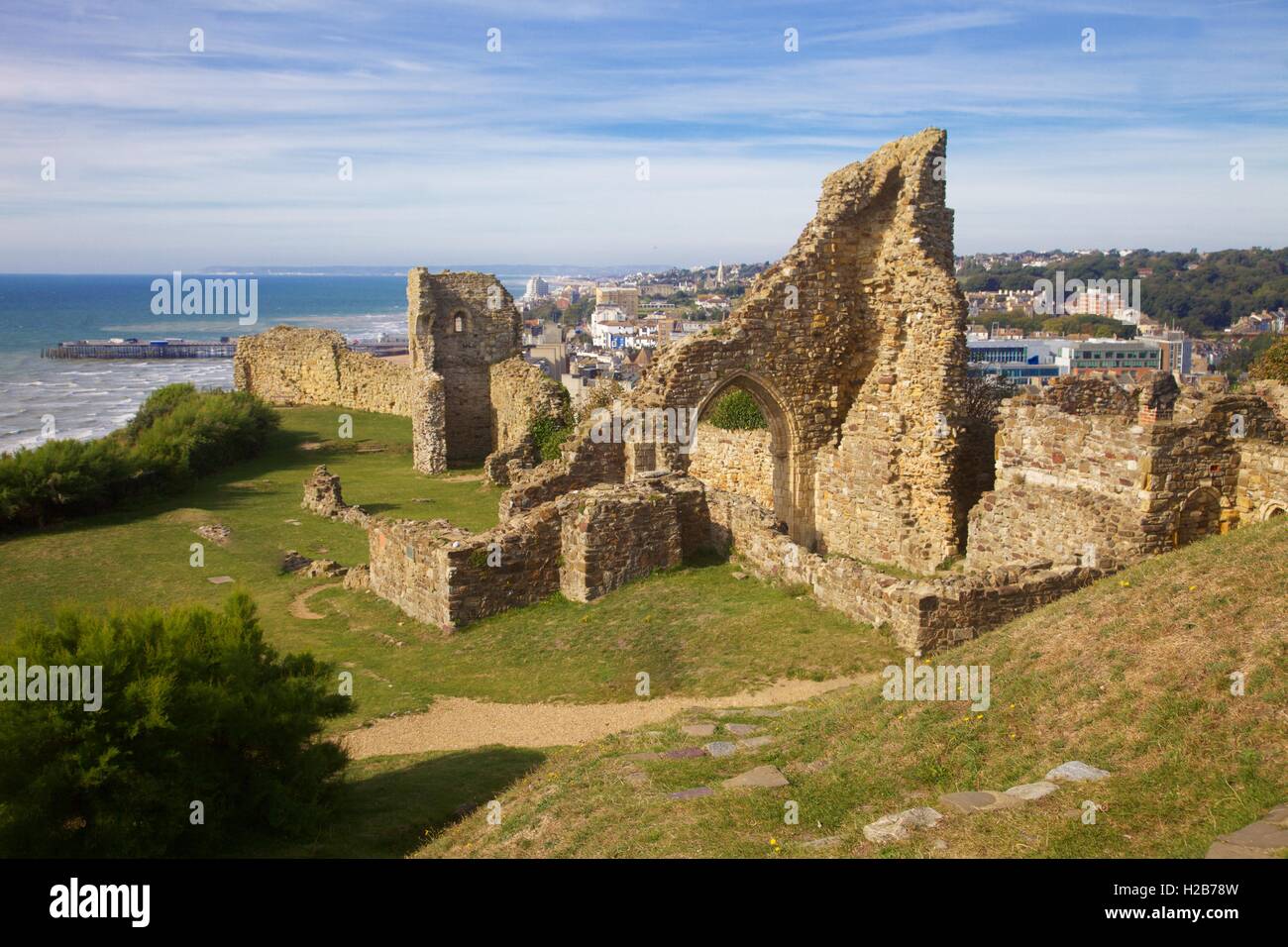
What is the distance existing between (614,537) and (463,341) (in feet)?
60.9

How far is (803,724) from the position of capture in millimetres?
10188

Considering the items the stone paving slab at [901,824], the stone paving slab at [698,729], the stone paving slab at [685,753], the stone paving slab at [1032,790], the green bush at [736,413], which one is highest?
the green bush at [736,413]

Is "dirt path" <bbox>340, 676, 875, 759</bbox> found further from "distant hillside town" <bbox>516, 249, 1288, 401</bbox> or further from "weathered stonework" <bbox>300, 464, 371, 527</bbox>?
"distant hillside town" <bbox>516, 249, 1288, 401</bbox>

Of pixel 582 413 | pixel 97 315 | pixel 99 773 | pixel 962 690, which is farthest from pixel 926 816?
pixel 97 315

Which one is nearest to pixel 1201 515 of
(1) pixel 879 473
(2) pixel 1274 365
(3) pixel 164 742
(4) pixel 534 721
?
(1) pixel 879 473

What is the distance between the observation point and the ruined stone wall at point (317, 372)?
1617 inches

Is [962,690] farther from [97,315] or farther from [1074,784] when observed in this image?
[97,315]

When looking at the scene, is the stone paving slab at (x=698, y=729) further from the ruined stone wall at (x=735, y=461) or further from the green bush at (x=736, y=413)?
the green bush at (x=736, y=413)

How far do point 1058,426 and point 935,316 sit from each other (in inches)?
149

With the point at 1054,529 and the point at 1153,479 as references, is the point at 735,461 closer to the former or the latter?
the point at 1054,529

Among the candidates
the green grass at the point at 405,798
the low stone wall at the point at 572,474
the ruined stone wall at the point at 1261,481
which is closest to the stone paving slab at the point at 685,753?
the green grass at the point at 405,798

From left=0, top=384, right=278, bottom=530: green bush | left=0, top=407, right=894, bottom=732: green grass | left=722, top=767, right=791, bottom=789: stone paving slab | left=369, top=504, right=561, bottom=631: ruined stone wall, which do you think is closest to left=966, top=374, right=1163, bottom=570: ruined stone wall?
left=0, top=407, right=894, bottom=732: green grass

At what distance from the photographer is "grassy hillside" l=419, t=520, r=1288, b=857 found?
6.78m

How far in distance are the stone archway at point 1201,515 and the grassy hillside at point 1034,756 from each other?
256 cm
